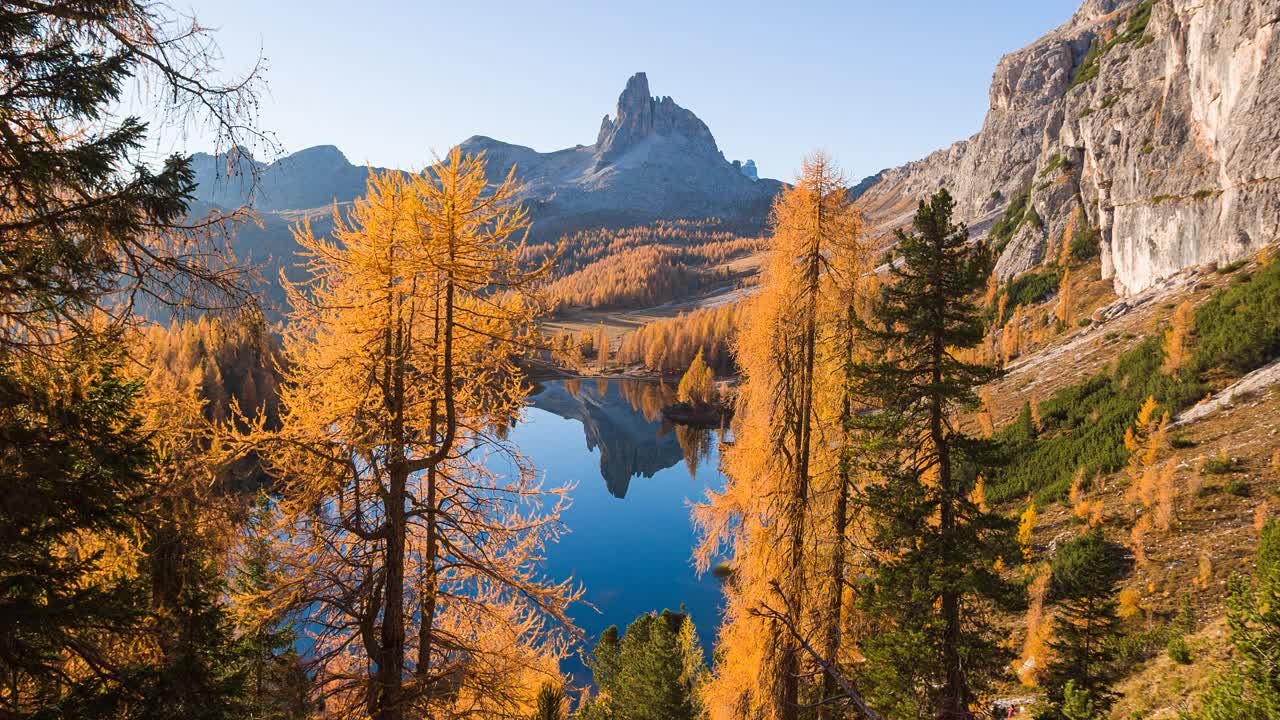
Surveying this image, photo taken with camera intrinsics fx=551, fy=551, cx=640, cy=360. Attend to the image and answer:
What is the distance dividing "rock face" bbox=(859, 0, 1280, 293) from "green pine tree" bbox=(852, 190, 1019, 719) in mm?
1549

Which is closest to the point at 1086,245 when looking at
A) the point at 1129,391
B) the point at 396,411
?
the point at 1129,391

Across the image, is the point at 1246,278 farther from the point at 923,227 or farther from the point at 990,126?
the point at 990,126

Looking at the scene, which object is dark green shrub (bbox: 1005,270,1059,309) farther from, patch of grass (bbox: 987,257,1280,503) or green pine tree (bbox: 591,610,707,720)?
green pine tree (bbox: 591,610,707,720)

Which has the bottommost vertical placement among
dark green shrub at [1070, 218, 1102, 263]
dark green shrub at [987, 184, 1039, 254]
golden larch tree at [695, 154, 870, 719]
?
golden larch tree at [695, 154, 870, 719]

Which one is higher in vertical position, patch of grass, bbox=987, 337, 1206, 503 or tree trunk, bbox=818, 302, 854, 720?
patch of grass, bbox=987, 337, 1206, 503

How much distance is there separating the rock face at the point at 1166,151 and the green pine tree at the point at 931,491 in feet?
5.08

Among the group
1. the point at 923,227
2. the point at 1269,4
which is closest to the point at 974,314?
the point at 923,227

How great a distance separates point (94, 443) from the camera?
510cm

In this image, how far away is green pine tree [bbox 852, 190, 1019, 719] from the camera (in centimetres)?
930

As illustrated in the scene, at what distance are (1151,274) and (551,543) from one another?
2456 inches

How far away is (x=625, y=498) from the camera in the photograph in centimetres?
5703

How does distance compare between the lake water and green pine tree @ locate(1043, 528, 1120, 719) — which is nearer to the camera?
green pine tree @ locate(1043, 528, 1120, 719)

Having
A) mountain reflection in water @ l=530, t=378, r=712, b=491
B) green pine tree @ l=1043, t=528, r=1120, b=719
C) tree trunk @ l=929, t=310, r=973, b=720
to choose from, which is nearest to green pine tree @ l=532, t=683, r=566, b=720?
tree trunk @ l=929, t=310, r=973, b=720

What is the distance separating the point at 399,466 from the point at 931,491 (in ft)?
28.0
